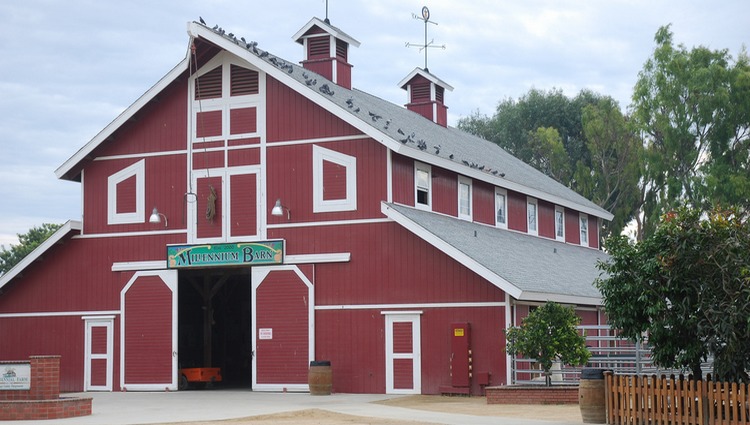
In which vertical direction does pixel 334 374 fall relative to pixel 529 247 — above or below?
below

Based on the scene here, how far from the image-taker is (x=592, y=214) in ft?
162

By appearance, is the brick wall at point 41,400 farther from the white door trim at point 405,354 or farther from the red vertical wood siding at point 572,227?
the red vertical wood siding at point 572,227

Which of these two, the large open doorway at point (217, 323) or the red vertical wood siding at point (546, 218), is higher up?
the red vertical wood siding at point (546, 218)

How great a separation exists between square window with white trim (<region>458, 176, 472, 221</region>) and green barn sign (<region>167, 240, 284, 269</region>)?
6624 mm

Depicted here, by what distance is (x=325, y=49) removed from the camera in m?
38.7

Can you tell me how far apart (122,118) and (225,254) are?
5.47 meters

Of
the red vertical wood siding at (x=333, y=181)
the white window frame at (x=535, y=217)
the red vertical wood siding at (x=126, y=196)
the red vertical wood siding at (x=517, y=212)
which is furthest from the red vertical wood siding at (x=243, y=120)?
the white window frame at (x=535, y=217)

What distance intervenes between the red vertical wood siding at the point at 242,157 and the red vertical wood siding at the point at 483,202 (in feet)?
25.6

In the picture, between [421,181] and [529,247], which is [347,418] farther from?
[529,247]

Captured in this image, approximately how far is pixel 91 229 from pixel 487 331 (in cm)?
1338

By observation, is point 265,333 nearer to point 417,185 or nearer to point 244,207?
point 244,207

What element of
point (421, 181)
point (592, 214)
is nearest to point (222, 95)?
point (421, 181)

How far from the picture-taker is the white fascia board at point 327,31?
37750 millimetres

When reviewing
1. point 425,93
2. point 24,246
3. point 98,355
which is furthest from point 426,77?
point 24,246
